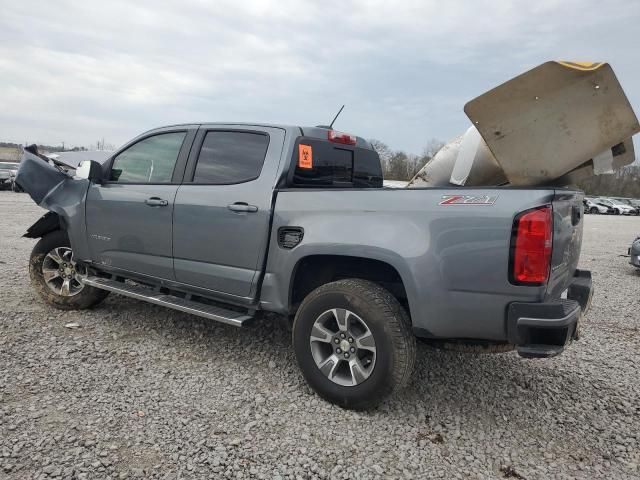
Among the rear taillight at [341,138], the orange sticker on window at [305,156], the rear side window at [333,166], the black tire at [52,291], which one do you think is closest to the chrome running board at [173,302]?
the black tire at [52,291]

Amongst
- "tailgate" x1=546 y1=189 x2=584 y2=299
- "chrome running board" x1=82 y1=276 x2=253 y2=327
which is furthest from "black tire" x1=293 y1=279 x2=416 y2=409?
"tailgate" x1=546 y1=189 x2=584 y2=299

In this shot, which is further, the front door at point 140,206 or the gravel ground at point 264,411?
the front door at point 140,206

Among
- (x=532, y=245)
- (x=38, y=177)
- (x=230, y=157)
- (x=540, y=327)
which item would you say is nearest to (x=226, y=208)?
(x=230, y=157)

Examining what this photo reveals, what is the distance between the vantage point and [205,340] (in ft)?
13.9

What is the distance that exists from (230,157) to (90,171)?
1.56 meters

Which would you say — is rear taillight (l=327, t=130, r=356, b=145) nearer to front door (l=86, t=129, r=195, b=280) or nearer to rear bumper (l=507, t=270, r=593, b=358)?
front door (l=86, t=129, r=195, b=280)

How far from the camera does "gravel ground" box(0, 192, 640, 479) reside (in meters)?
2.55

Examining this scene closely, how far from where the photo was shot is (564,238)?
2832 mm

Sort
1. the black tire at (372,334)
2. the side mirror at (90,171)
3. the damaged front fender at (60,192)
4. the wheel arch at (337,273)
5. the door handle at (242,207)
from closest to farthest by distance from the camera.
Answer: the black tire at (372,334) → the wheel arch at (337,273) → the door handle at (242,207) → the side mirror at (90,171) → the damaged front fender at (60,192)

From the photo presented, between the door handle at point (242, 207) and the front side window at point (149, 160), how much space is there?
0.85 metres

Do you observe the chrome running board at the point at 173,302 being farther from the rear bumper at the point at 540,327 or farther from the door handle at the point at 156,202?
the rear bumper at the point at 540,327

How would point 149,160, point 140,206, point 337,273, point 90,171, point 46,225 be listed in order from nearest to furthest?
point 337,273, point 140,206, point 149,160, point 90,171, point 46,225

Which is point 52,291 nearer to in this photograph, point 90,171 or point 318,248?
point 90,171

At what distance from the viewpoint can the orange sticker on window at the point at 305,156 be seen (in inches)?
143
